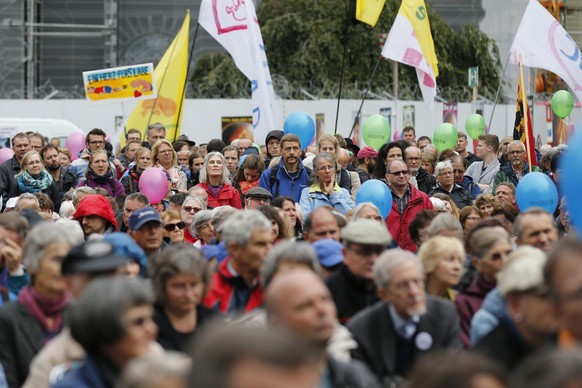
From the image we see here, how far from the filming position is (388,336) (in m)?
6.11

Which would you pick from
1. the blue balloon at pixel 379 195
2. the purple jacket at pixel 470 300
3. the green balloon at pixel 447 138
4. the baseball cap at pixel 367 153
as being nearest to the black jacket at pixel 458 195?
the baseball cap at pixel 367 153

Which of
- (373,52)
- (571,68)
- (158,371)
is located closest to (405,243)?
(571,68)

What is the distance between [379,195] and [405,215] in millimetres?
328

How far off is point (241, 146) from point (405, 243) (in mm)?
5463

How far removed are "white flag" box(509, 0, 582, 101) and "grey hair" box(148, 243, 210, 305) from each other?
431 inches

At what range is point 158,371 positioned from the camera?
377 centimetres

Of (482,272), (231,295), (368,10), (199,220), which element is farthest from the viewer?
(368,10)

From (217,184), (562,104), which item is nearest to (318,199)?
(217,184)

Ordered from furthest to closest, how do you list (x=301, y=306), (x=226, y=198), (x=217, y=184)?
(x=217, y=184), (x=226, y=198), (x=301, y=306)

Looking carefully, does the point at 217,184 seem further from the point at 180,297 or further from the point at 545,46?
the point at 180,297

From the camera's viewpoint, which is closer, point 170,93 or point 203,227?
point 203,227

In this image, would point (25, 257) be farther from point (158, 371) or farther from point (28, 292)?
point (158, 371)

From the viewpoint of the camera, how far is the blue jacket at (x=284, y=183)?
40.0ft

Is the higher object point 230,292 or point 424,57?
point 424,57
